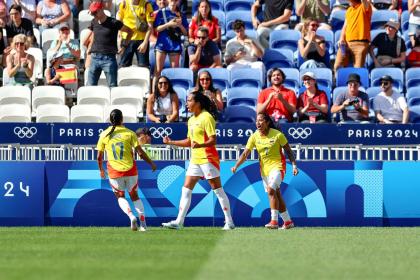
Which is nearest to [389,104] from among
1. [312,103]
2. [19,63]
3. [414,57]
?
[312,103]

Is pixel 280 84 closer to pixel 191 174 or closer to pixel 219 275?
pixel 191 174

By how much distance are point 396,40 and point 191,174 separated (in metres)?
7.92

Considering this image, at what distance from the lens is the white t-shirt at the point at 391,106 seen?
23.7m

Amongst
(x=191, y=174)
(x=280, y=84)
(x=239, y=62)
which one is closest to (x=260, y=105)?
(x=280, y=84)

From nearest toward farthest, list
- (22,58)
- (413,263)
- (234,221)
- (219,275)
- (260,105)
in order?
(219,275)
(413,263)
(234,221)
(260,105)
(22,58)

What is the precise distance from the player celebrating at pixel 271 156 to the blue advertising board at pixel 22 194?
3284mm

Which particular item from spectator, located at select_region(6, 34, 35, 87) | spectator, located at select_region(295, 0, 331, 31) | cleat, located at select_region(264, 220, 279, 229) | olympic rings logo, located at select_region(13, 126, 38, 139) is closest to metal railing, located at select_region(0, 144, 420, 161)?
olympic rings logo, located at select_region(13, 126, 38, 139)

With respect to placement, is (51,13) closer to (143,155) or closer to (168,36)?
(168,36)

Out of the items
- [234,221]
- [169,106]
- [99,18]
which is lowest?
[234,221]

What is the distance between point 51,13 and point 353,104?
6993 mm

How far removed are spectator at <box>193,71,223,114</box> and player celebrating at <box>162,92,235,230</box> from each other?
12.4 ft

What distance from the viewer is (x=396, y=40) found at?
83.8 ft

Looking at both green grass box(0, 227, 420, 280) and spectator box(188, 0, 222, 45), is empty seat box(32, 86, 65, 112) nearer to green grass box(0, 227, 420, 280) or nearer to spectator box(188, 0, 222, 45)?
spectator box(188, 0, 222, 45)

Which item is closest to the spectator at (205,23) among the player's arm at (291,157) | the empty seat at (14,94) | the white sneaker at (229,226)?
the empty seat at (14,94)
